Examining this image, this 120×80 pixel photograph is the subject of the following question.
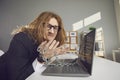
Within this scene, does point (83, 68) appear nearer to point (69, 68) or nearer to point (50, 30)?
point (69, 68)

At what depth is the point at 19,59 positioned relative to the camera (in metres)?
0.91

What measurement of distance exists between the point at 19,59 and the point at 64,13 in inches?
147

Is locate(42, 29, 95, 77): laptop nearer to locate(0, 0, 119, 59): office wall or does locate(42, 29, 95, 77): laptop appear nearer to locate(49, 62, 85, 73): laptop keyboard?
locate(49, 62, 85, 73): laptop keyboard

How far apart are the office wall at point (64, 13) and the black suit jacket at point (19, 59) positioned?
136 inches

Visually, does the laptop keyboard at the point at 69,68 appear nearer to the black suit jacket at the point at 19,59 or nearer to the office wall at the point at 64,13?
the black suit jacket at the point at 19,59

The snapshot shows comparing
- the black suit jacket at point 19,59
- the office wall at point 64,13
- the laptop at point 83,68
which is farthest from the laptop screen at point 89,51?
the office wall at point 64,13

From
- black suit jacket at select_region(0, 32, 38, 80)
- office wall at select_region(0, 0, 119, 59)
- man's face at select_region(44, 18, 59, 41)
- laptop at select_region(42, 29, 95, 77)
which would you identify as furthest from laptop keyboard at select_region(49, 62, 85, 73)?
office wall at select_region(0, 0, 119, 59)

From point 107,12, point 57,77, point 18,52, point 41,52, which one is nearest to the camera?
point 57,77

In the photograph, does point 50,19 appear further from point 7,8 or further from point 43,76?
point 7,8

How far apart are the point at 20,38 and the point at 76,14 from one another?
11.8 ft

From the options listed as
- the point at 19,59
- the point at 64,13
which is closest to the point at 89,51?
the point at 19,59

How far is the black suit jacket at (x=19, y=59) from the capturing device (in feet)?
2.71

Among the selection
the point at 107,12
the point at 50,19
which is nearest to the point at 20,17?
the point at 107,12

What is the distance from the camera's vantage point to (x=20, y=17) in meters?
4.55
